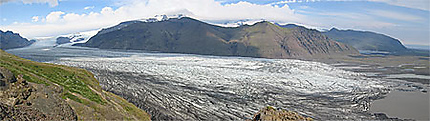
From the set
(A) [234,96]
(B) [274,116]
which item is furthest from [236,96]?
(B) [274,116]

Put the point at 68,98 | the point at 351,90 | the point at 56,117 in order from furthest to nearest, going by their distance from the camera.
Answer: the point at 351,90
the point at 68,98
the point at 56,117

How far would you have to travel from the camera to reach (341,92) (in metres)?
67.1

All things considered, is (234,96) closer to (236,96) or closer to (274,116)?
(236,96)

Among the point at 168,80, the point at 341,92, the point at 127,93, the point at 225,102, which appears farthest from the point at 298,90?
the point at 127,93

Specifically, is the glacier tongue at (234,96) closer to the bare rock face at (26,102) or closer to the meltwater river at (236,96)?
the meltwater river at (236,96)

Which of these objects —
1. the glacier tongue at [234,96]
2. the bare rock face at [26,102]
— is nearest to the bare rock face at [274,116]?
the bare rock face at [26,102]

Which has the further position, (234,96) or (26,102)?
(234,96)

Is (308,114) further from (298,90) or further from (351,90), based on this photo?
(351,90)

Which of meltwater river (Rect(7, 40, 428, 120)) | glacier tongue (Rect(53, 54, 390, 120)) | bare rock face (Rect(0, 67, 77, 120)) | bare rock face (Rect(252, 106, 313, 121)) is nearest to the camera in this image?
bare rock face (Rect(0, 67, 77, 120))

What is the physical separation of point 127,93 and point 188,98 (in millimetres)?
13812

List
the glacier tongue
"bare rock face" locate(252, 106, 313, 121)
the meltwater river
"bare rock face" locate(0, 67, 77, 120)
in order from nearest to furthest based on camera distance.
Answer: "bare rock face" locate(0, 67, 77, 120), "bare rock face" locate(252, 106, 313, 121), the meltwater river, the glacier tongue

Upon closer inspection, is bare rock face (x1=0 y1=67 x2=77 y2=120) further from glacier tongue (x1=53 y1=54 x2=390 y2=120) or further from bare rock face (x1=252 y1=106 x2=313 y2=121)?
glacier tongue (x1=53 y1=54 x2=390 y2=120)

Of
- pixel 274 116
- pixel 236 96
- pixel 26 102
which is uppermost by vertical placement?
pixel 26 102

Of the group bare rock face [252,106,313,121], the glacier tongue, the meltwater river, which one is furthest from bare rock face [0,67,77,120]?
the meltwater river
